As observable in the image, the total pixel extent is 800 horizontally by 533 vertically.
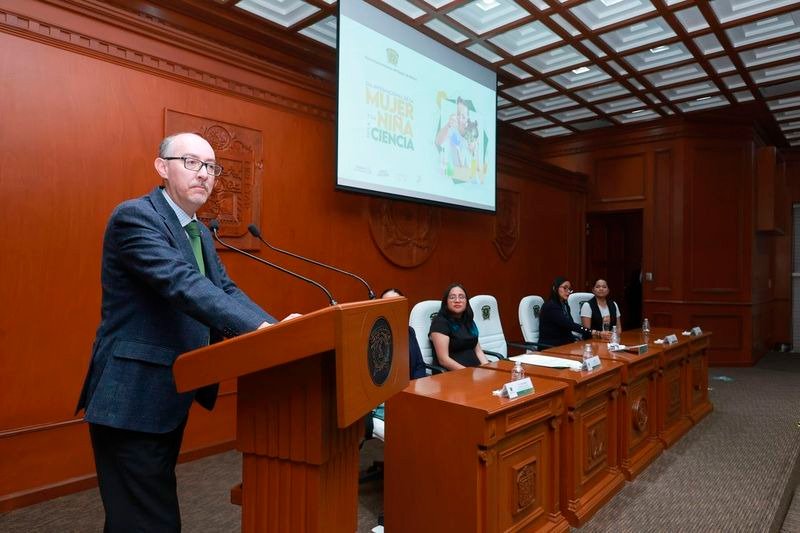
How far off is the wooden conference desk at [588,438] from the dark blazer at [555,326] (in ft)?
4.14

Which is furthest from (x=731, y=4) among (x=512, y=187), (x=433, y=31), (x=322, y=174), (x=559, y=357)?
(x=322, y=174)

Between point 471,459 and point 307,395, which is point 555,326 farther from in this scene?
point 307,395

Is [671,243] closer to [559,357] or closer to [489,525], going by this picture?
[559,357]

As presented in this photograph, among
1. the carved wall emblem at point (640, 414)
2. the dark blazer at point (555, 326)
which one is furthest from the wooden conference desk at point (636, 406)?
the dark blazer at point (555, 326)

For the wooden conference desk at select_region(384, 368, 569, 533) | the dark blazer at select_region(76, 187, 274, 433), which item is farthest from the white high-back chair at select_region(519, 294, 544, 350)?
the dark blazer at select_region(76, 187, 274, 433)

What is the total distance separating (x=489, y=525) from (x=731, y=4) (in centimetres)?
400

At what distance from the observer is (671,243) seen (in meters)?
6.45

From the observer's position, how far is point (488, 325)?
3820 millimetres

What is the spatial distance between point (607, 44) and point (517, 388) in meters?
3.52

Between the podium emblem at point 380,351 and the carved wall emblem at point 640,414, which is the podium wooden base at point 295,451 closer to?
the podium emblem at point 380,351

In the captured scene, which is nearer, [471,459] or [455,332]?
[471,459]

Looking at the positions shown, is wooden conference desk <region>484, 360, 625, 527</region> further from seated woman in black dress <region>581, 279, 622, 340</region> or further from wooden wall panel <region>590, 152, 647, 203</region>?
wooden wall panel <region>590, 152, 647, 203</region>

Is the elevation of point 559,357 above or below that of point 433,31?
below

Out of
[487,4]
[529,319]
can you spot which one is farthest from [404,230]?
[487,4]
